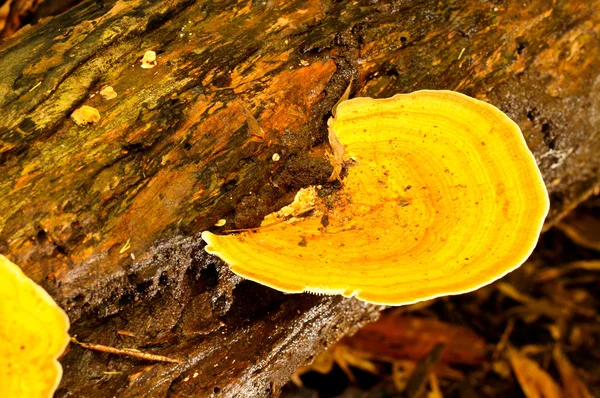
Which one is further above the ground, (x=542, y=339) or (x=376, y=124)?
(x=376, y=124)

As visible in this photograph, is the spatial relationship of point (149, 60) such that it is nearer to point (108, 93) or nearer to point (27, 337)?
point (108, 93)

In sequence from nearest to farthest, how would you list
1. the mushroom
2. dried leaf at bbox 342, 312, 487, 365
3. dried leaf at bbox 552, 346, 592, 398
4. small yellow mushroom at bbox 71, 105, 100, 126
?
1. the mushroom
2. small yellow mushroom at bbox 71, 105, 100, 126
3. dried leaf at bbox 342, 312, 487, 365
4. dried leaf at bbox 552, 346, 592, 398

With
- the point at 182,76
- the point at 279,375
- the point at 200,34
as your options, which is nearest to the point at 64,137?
the point at 182,76

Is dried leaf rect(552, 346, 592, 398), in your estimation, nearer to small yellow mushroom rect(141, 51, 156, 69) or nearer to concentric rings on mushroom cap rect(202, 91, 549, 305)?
concentric rings on mushroom cap rect(202, 91, 549, 305)

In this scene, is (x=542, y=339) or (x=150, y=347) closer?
(x=150, y=347)

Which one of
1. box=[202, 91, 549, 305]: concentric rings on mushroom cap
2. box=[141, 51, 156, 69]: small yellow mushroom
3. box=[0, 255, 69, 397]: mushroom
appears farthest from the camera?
box=[141, 51, 156, 69]: small yellow mushroom

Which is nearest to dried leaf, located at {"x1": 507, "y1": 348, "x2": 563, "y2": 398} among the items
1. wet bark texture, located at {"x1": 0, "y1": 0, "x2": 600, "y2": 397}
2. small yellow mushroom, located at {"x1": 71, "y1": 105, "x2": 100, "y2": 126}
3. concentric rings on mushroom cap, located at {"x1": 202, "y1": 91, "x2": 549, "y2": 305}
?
wet bark texture, located at {"x1": 0, "y1": 0, "x2": 600, "y2": 397}

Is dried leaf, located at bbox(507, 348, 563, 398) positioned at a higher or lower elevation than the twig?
lower

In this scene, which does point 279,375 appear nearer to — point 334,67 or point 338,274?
point 338,274
